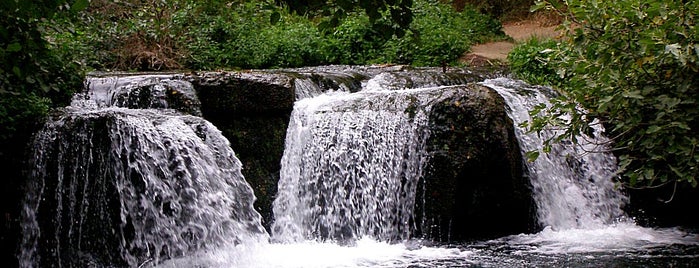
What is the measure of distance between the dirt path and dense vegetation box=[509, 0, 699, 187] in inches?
260

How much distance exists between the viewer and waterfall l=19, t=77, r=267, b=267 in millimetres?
6426

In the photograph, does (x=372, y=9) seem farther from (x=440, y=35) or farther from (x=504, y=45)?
(x=504, y=45)

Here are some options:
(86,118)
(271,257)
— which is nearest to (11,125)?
(86,118)

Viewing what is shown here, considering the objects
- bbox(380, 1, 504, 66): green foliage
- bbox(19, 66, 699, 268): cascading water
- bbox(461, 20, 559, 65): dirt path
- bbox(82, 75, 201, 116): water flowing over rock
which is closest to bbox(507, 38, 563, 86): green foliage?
bbox(380, 1, 504, 66): green foliage

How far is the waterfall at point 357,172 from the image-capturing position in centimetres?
755

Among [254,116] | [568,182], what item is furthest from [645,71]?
[254,116]

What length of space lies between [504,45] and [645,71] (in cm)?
897

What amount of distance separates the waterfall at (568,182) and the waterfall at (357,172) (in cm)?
120

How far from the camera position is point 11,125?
654 centimetres

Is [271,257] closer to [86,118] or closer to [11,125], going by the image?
[86,118]

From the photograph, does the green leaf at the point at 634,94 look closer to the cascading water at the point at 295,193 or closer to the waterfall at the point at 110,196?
the cascading water at the point at 295,193

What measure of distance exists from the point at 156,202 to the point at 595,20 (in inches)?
147

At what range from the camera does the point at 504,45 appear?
1420 cm

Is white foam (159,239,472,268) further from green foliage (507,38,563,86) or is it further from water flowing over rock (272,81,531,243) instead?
green foliage (507,38,563,86)
